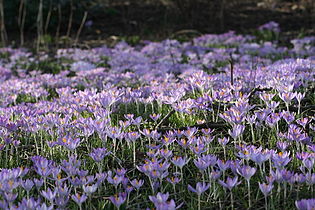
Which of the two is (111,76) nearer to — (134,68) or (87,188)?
(134,68)

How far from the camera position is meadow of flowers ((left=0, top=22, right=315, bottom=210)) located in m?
1.70

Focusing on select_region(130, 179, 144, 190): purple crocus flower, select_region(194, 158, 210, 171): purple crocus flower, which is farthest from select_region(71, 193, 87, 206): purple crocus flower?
select_region(194, 158, 210, 171): purple crocus flower

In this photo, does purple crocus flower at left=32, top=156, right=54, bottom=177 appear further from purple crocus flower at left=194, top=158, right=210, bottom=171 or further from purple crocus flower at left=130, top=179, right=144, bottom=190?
purple crocus flower at left=194, top=158, right=210, bottom=171

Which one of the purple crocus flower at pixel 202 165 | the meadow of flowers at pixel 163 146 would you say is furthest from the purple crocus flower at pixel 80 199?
the purple crocus flower at pixel 202 165

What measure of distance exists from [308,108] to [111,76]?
2126mm

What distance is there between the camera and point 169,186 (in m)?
1.89

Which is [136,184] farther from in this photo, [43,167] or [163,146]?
[163,146]

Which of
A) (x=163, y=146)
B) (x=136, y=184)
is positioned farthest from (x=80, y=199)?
(x=163, y=146)

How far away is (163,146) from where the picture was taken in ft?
7.60

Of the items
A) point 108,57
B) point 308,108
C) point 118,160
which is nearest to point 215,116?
point 308,108

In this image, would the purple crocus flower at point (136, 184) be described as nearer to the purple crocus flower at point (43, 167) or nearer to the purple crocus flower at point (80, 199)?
the purple crocus flower at point (80, 199)

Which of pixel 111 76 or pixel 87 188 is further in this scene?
pixel 111 76

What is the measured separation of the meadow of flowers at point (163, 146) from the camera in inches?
66.7

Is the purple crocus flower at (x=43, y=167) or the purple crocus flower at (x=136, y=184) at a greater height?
Result: the purple crocus flower at (x=43, y=167)
